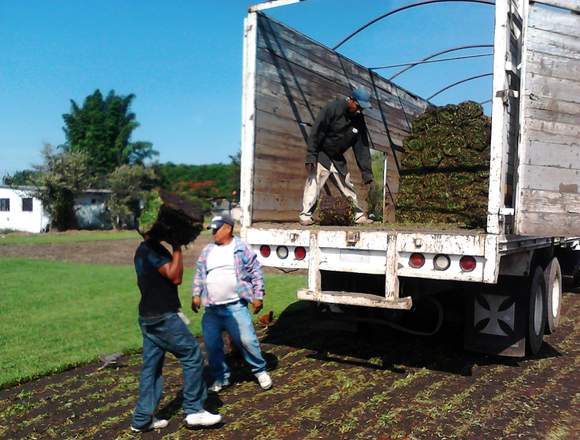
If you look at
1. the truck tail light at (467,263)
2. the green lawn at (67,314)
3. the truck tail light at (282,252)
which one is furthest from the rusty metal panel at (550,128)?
the green lawn at (67,314)

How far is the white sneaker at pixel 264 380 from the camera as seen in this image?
15.8 ft

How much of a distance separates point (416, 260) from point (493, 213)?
0.72 meters

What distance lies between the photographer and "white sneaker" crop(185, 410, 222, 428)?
393 cm

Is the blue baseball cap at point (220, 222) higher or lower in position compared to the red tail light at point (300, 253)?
higher

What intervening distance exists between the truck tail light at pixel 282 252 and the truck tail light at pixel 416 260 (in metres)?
1.25

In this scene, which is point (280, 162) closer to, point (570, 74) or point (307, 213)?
point (307, 213)

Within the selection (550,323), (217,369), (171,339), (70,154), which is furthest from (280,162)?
(70,154)

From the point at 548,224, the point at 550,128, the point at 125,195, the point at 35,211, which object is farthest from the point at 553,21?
the point at 35,211

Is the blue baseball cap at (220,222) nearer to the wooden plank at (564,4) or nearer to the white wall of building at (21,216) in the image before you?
the wooden plank at (564,4)

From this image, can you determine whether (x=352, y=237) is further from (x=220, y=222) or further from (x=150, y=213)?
(x=150, y=213)

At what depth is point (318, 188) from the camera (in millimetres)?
6793

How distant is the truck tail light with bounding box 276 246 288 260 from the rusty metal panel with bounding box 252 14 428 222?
64 cm

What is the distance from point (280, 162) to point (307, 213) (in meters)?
0.68

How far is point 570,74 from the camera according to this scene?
523cm
